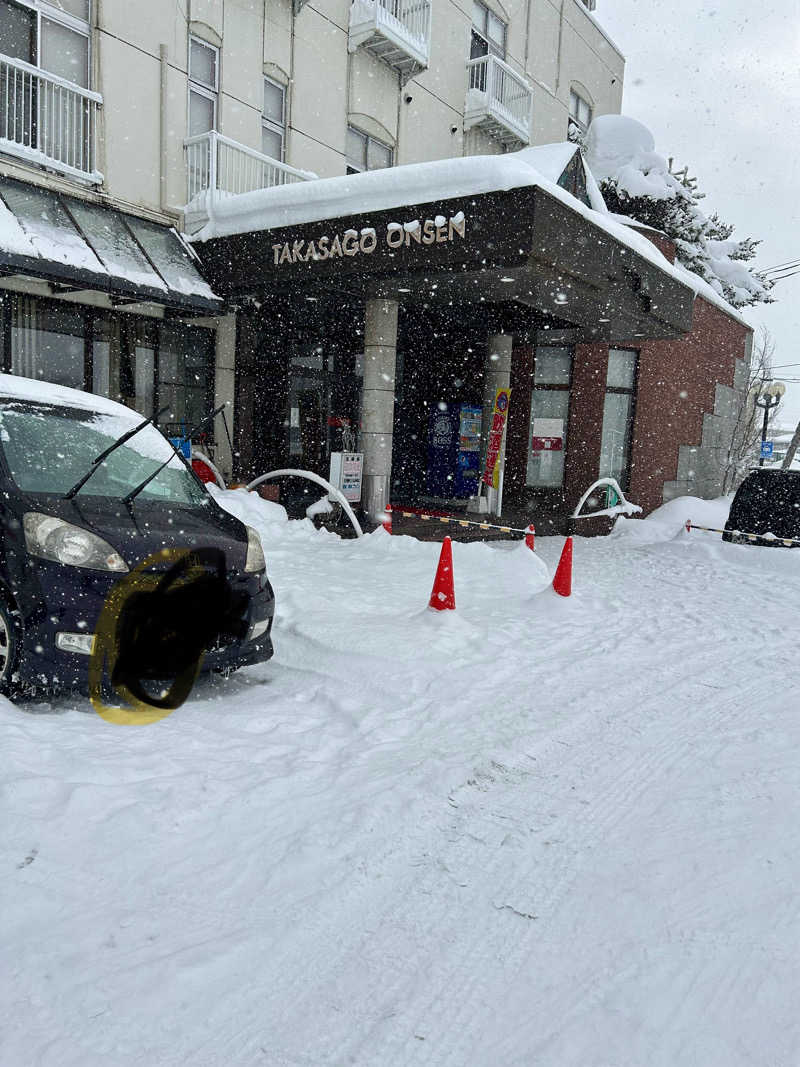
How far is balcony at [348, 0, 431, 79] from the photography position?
15266 mm

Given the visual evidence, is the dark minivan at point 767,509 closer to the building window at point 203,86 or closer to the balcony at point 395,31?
the building window at point 203,86

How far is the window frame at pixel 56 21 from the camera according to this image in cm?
1077

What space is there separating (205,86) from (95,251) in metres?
4.94

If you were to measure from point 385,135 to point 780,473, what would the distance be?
12.0 meters

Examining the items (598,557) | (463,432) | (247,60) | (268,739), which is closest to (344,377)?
(463,432)

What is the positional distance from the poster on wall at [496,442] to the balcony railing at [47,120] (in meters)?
Answer: 8.87

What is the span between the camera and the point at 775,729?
4.42 meters

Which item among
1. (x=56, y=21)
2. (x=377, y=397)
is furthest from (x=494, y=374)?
(x=56, y=21)

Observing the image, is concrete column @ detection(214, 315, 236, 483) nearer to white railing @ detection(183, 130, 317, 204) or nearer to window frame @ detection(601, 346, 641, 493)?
white railing @ detection(183, 130, 317, 204)

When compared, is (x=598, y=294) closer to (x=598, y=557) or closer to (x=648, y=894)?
A: (x=598, y=557)

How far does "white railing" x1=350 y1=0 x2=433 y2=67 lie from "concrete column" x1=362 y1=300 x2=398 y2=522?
23.6 ft

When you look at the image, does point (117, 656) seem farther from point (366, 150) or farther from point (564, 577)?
point (366, 150)

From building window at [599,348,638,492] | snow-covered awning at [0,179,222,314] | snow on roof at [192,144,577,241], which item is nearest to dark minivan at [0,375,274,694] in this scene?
snow-covered awning at [0,179,222,314]

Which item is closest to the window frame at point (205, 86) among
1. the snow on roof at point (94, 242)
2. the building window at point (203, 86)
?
the building window at point (203, 86)
